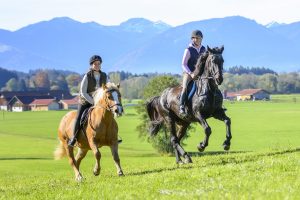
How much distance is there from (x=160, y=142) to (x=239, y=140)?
2421 centimetres

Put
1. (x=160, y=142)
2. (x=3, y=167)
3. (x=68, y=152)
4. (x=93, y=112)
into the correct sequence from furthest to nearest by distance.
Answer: (x=160, y=142) → (x=3, y=167) → (x=68, y=152) → (x=93, y=112)

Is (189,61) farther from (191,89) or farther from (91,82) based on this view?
(91,82)

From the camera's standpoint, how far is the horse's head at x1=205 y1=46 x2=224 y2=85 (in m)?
16.4

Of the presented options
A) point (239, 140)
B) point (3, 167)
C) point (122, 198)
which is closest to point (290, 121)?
point (239, 140)

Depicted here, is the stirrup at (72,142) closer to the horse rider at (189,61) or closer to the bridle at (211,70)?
the horse rider at (189,61)

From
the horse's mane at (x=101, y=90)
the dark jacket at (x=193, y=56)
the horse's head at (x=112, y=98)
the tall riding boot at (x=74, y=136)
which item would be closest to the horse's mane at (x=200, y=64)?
the dark jacket at (x=193, y=56)

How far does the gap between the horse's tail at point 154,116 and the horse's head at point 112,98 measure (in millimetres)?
5924

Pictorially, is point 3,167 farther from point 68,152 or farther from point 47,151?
point 68,152

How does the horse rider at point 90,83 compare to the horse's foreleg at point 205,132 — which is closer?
the horse rider at point 90,83

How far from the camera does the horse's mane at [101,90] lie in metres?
14.9

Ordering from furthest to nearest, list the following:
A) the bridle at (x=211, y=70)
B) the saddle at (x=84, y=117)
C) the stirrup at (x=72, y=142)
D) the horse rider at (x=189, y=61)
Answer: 1. the horse rider at (x=189, y=61)
2. the bridle at (x=211, y=70)
3. the stirrup at (x=72, y=142)
4. the saddle at (x=84, y=117)

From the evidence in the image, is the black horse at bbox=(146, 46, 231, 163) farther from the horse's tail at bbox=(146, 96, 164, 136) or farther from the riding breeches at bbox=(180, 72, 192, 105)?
the horse's tail at bbox=(146, 96, 164, 136)

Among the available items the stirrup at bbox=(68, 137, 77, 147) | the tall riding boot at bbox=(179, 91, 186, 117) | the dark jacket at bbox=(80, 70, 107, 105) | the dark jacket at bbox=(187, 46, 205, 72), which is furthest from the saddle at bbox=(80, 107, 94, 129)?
the dark jacket at bbox=(187, 46, 205, 72)

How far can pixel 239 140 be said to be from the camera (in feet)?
289
